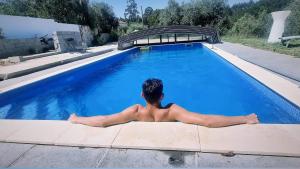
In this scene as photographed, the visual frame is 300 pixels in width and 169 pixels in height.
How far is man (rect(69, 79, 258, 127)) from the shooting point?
2.88m

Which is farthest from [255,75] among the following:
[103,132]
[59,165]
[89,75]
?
[89,75]

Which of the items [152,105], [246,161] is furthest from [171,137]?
[246,161]

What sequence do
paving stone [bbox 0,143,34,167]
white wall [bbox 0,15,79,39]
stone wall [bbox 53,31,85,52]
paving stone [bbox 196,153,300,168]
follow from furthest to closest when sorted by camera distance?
white wall [bbox 0,15,79,39], stone wall [bbox 53,31,85,52], paving stone [bbox 0,143,34,167], paving stone [bbox 196,153,300,168]

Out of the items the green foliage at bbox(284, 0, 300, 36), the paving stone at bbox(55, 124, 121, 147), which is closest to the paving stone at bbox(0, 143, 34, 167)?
the paving stone at bbox(55, 124, 121, 147)

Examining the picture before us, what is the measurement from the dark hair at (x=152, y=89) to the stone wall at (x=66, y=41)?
506 inches

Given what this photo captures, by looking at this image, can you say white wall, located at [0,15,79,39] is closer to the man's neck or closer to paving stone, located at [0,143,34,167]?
paving stone, located at [0,143,34,167]

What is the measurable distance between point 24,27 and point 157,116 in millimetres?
18380

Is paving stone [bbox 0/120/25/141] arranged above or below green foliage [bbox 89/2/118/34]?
below

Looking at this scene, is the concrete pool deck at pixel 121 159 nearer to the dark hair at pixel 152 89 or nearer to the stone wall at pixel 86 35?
the dark hair at pixel 152 89

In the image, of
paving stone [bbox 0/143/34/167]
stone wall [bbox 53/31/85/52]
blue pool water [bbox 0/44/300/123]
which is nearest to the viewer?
paving stone [bbox 0/143/34/167]

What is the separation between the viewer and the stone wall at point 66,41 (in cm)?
1454

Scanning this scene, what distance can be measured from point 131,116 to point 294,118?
2.79 m

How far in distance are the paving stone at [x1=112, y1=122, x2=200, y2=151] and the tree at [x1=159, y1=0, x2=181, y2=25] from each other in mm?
30897

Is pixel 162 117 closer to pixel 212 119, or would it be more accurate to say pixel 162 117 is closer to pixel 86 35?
pixel 212 119
